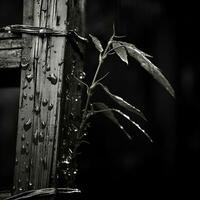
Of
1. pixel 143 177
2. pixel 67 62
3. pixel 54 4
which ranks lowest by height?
pixel 143 177

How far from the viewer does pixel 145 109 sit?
2760 millimetres

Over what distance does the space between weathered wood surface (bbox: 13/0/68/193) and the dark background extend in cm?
137

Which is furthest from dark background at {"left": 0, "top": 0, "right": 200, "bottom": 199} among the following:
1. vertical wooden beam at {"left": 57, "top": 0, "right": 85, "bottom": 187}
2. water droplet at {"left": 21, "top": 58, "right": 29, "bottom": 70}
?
water droplet at {"left": 21, "top": 58, "right": 29, "bottom": 70}

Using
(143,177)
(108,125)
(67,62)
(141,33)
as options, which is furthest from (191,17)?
(67,62)

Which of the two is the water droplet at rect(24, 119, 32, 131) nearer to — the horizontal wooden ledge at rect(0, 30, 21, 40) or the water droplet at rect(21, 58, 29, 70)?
the water droplet at rect(21, 58, 29, 70)

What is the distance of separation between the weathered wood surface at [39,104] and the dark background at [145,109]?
1.37 metres

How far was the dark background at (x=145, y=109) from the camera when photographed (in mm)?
2707

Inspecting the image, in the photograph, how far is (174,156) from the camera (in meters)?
2.73

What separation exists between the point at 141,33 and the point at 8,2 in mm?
1137

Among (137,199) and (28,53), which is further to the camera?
(137,199)

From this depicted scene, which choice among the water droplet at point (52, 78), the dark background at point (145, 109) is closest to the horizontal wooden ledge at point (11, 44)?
the water droplet at point (52, 78)

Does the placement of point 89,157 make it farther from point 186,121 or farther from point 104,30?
point 104,30

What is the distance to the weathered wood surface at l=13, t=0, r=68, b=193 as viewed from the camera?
54.5 inches

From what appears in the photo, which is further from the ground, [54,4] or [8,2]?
[8,2]
